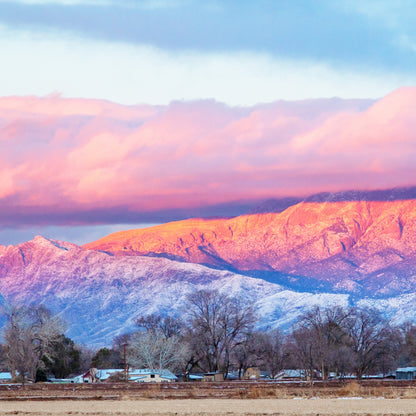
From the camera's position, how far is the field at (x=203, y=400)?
68.1 m

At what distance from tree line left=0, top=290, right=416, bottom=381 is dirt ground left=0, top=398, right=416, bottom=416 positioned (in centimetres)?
7087

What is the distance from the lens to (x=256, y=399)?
87562 mm

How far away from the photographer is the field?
68144 millimetres

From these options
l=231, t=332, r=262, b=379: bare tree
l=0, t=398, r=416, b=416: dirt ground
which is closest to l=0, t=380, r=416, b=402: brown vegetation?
l=0, t=398, r=416, b=416: dirt ground

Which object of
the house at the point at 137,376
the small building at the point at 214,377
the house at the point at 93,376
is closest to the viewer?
the house at the point at 137,376

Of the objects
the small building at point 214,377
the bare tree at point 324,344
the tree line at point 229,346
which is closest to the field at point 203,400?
the small building at point 214,377

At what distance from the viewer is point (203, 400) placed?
8694 centimetres

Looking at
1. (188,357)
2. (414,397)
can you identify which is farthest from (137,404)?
(188,357)

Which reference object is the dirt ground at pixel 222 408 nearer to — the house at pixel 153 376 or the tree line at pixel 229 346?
the house at pixel 153 376

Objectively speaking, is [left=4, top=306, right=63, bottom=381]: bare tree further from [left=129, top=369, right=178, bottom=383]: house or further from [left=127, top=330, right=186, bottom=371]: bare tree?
[left=127, top=330, right=186, bottom=371]: bare tree

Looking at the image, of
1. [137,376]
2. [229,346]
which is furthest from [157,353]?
[137,376]

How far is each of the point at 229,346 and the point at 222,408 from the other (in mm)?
99476

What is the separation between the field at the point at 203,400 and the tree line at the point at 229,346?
4079 centimetres

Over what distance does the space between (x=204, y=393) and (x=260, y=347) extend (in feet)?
277
